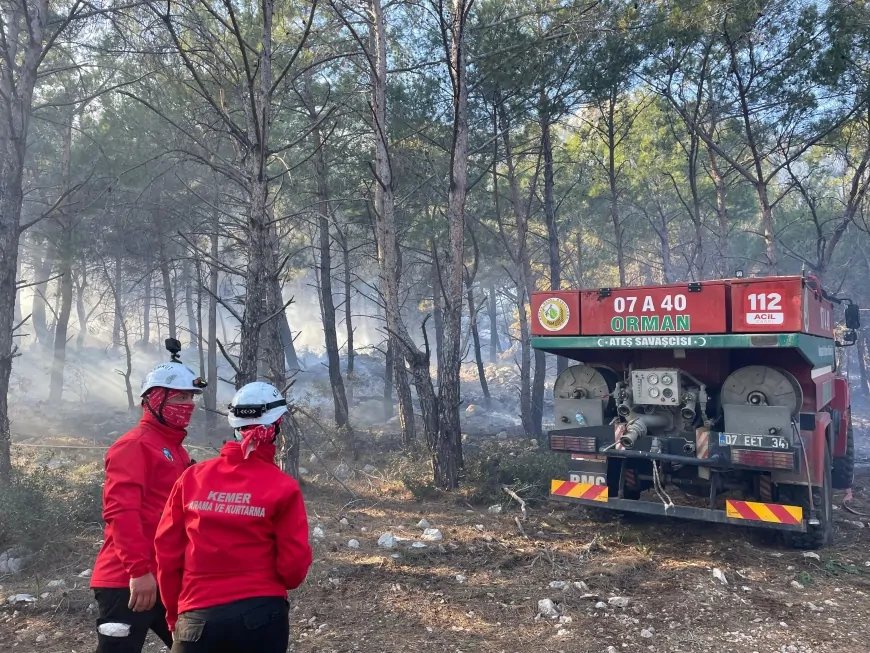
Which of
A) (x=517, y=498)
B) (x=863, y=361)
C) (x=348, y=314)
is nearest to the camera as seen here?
(x=517, y=498)

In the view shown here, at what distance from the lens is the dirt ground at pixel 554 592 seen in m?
4.28

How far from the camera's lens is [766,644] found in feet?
13.7

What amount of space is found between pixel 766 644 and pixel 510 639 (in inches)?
66.4

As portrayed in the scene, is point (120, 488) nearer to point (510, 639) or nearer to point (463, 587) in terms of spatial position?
point (510, 639)

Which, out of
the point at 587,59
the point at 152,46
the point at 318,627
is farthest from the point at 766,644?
the point at 587,59

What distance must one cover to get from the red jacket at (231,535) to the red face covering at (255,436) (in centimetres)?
3

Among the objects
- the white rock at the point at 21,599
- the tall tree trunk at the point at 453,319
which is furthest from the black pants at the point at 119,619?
the tall tree trunk at the point at 453,319

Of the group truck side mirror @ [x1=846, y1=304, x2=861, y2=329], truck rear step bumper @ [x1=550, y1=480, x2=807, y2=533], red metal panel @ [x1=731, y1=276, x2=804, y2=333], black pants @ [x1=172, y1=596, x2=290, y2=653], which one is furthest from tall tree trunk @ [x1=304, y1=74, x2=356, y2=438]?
black pants @ [x1=172, y1=596, x2=290, y2=653]

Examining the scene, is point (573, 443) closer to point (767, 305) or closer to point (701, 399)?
point (701, 399)

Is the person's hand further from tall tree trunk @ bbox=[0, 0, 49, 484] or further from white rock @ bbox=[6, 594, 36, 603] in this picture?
tall tree trunk @ bbox=[0, 0, 49, 484]

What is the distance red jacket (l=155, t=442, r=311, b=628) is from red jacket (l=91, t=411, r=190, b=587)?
1.28 feet

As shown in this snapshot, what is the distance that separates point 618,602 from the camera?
190 inches

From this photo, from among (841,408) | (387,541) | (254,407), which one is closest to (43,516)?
(387,541)

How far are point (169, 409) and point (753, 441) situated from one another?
17.0 ft
